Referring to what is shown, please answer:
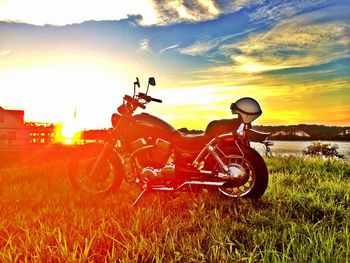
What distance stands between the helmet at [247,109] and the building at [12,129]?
3806 centimetres

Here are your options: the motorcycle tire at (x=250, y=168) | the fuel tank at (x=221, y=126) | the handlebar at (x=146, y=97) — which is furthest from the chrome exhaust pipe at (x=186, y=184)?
the handlebar at (x=146, y=97)

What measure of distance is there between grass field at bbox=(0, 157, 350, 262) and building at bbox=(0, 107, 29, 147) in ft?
121

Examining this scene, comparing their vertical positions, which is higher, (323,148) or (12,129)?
(12,129)

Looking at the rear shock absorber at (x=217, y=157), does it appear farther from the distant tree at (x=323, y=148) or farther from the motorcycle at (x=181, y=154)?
the distant tree at (x=323, y=148)

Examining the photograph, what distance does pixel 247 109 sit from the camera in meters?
5.23

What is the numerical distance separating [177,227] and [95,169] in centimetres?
276

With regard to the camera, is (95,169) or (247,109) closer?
(247,109)

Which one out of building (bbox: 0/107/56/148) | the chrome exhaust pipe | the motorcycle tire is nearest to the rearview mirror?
the motorcycle tire

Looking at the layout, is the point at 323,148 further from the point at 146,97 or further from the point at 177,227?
the point at 177,227

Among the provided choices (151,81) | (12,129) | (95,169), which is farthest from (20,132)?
(151,81)

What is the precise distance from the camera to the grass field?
10.8ft

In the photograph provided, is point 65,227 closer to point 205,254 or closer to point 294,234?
point 205,254

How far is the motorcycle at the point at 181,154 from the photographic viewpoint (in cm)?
524

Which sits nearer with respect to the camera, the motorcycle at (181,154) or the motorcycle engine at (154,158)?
the motorcycle at (181,154)
